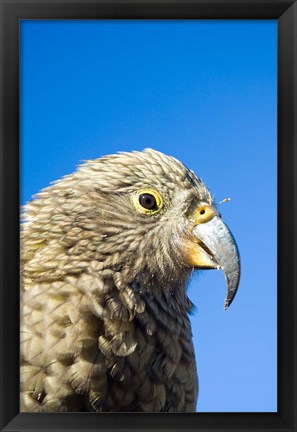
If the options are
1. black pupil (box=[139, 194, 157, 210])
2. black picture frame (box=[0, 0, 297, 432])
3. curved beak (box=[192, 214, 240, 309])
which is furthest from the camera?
black pupil (box=[139, 194, 157, 210])

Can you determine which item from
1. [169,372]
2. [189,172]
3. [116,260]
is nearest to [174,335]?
[169,372]

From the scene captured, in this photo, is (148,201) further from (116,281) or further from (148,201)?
(116,281)

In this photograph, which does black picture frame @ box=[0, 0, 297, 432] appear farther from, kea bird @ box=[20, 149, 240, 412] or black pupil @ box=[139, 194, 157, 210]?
black pupil @ box=[139, 194, 157, 210]
